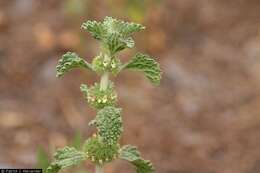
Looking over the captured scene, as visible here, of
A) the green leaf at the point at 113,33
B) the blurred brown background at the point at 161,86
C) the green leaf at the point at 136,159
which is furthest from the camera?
the blurred brown background at the point at 161,86

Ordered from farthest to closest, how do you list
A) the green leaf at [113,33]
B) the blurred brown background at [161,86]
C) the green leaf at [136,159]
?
the blurred brown background at [161,86]
the green leaf at [136,159]
the green leaf at [113,33]

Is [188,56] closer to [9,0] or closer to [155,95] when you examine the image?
[155,95]

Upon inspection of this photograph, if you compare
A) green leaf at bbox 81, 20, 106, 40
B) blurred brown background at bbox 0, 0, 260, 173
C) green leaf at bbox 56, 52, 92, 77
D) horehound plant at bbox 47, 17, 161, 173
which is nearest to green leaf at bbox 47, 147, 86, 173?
horehound plant at bbox 47, 17, 161, 173

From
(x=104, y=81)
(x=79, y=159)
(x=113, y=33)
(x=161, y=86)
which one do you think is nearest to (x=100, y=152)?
(x=79, y=159)

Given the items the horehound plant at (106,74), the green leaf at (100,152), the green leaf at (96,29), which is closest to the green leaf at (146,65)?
the horehound plant at (106,74)

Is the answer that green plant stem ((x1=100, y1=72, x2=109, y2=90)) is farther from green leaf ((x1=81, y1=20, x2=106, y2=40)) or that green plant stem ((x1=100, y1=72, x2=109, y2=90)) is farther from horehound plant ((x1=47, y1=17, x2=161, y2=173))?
green leaf ((x1=81, y1=20, x2=106, y2=40))

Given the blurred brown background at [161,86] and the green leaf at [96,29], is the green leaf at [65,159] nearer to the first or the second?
the green leaf at [96,29]

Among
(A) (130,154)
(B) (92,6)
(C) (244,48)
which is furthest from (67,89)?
(A) (130,154)
